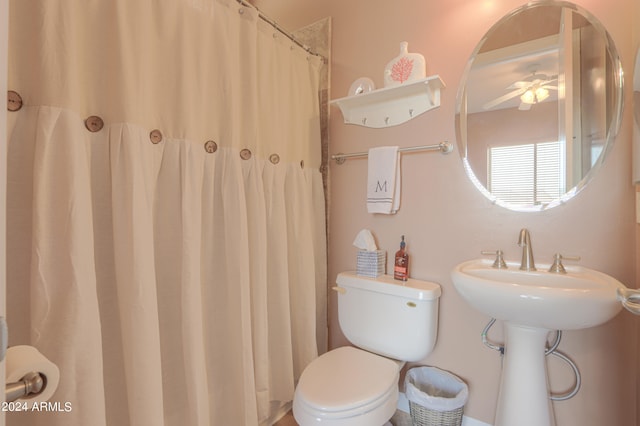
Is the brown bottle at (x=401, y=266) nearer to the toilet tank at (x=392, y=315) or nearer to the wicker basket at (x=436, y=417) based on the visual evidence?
the toilet tank at (x=392, y=315)

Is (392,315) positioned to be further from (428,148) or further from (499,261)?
(428,148)

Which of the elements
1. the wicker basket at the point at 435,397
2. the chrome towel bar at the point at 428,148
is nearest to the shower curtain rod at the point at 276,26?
the chrome towel bar at the point at 428,148

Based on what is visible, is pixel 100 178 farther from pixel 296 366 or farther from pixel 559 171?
pixel 559 171

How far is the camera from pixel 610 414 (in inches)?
41.0

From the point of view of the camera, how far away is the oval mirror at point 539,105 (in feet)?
3.55

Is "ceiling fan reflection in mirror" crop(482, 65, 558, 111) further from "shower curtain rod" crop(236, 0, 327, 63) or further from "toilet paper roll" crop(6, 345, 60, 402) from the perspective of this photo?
"toilet paper roll" crop(6, 345, 60, 402)

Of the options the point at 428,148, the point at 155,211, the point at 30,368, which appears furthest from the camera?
the point at 428,148

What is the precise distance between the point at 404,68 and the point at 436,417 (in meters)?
1.63

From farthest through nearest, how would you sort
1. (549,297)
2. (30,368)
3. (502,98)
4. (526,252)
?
(502,98), (526,252), (549,297), (30,368)

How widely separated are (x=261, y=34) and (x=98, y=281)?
4.05ft

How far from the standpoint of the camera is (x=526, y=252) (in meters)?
1.13

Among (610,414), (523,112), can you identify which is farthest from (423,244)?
(610,414)

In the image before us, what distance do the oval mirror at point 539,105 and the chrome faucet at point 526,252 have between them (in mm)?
116

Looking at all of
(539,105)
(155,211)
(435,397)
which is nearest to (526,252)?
(539,105)
